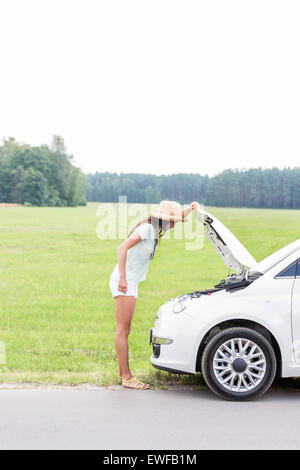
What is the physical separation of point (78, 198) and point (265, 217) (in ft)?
191

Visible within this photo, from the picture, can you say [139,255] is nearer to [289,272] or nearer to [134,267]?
[134,267]

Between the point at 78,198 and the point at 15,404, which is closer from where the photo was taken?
the point at 15,404

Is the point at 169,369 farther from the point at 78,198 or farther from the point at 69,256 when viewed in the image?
the point at 78,198

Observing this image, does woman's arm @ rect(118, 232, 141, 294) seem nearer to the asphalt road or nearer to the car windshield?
the asphalt road

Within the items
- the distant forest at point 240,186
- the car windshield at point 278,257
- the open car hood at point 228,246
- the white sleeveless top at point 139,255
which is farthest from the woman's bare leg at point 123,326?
the distant forest at point 240,186

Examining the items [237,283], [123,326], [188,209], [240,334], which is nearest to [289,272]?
[237,283]

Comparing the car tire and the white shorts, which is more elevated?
the white shorts

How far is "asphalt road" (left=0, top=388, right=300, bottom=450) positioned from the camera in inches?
181

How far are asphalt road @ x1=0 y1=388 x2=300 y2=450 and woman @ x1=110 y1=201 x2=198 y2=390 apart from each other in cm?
39

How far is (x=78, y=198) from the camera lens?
10544 centimetres

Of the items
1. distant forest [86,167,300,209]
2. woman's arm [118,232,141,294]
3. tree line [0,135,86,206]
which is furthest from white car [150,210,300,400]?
tree line [0,135,86,206]

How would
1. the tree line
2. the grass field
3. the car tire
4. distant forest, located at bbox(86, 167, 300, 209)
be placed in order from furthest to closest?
the tree line, distant forest, located at bbox(86, 167, 300, 209), the grass field, the car tire

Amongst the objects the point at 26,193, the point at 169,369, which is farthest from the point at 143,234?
the point at 26,193

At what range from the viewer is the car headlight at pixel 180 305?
239 inches
